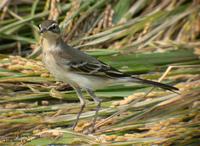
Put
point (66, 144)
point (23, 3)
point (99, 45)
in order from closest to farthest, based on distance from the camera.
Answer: point (66, 144), point (99, 45), point (23, 3)

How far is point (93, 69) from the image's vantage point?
6.02 meters

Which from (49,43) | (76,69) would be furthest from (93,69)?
(49,43)

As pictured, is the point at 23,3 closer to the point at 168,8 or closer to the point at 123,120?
the point at 168,8

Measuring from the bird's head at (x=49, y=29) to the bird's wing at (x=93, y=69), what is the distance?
25 centimetres

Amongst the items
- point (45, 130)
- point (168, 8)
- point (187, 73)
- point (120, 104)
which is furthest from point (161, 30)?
point (45, 130)

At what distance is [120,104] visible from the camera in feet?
20.4

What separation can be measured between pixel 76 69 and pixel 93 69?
158mm

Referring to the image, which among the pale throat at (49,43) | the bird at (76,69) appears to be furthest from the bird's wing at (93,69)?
the pale throat at (49,43)

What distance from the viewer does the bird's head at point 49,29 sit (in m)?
5.83

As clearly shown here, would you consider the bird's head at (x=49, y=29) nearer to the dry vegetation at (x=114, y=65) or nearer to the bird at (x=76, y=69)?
the bird at (x=76, y=69)

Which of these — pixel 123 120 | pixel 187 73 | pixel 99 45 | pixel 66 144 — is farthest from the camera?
pixel 99 45

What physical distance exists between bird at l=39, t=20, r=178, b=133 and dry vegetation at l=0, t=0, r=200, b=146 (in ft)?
0.67

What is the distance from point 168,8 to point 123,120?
2.41 metres

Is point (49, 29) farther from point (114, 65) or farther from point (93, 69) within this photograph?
point (114, 65)
